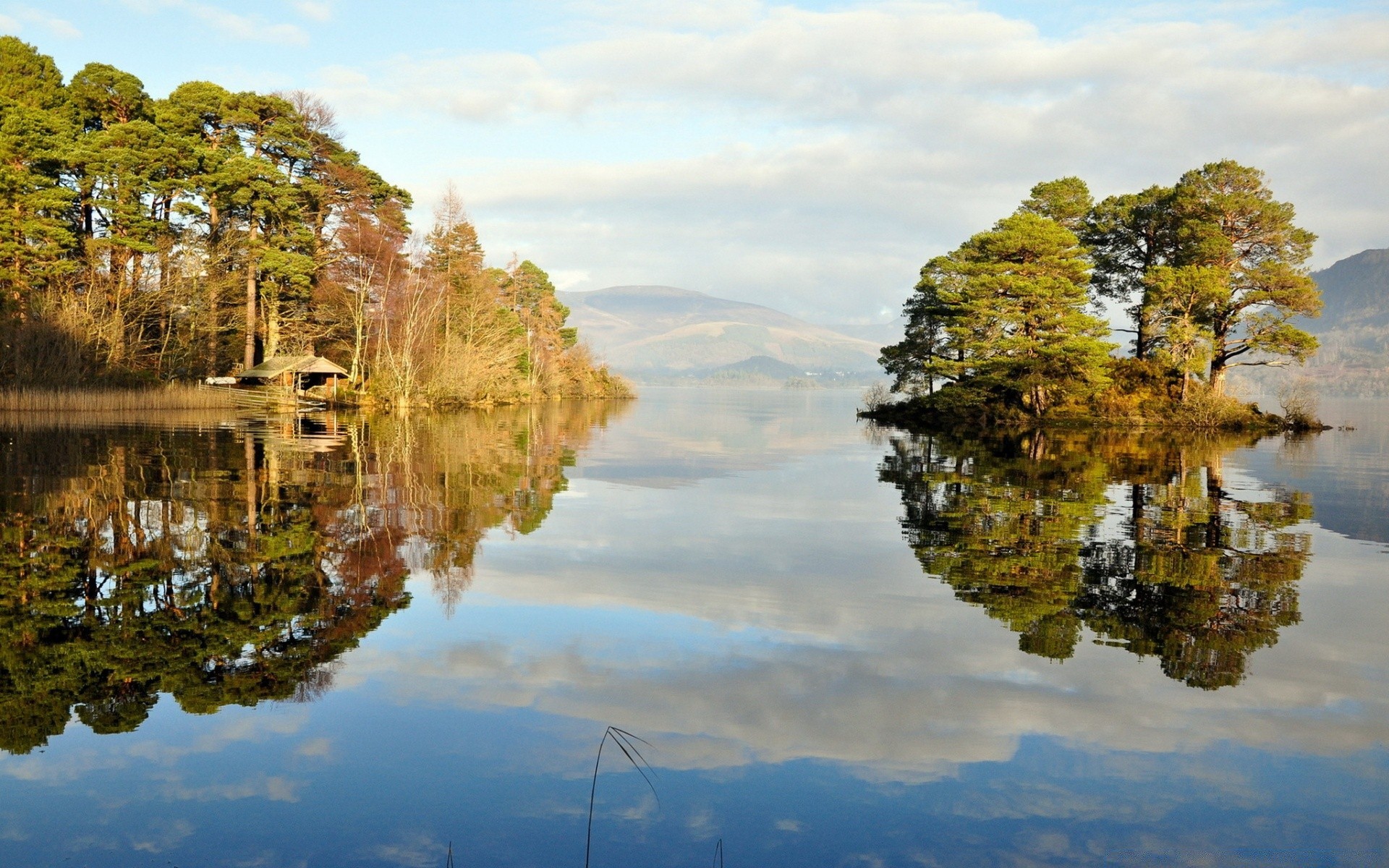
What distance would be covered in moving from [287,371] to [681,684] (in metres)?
46.7

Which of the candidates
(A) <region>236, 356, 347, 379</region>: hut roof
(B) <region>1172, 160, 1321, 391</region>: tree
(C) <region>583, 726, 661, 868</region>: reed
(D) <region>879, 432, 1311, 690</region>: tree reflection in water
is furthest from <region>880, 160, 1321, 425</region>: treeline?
(C) <region>583, 726, 661, 868</region>: reed

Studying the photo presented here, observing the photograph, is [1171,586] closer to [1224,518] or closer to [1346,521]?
[1224,518]

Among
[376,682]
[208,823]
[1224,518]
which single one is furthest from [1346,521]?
[208,823]

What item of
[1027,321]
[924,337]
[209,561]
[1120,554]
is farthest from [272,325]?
[1120,554]

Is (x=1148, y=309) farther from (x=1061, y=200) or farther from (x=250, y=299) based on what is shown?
(x=250, y=299)

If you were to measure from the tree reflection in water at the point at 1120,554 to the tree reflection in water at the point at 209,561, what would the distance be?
5.77 m

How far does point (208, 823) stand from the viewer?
14.4 feet

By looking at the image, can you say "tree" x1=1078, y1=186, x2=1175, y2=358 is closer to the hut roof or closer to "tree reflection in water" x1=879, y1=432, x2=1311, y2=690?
"tree reflection in water" x1=879, y1=432, x2=1311, y2=690

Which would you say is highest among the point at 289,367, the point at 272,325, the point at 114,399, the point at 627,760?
the point at 272,325

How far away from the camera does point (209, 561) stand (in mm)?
9656

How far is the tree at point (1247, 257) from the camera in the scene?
130 feet

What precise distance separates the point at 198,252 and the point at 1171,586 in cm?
4778

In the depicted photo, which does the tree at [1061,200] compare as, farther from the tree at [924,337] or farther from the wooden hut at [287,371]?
the wooden hut at [287,371]

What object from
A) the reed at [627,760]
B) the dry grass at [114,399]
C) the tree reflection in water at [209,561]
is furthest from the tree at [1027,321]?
the reed at [627,760]
